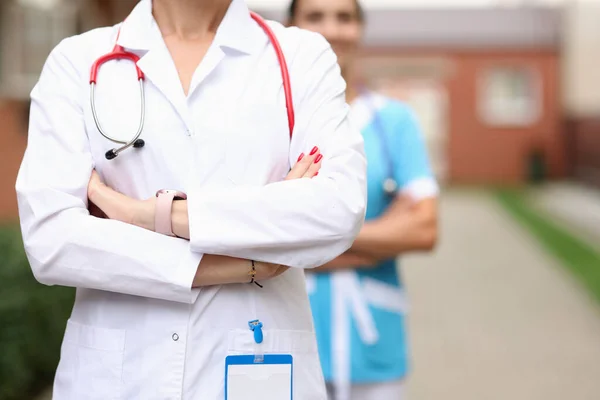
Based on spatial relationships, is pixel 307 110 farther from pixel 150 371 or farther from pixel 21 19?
pixel 21 19

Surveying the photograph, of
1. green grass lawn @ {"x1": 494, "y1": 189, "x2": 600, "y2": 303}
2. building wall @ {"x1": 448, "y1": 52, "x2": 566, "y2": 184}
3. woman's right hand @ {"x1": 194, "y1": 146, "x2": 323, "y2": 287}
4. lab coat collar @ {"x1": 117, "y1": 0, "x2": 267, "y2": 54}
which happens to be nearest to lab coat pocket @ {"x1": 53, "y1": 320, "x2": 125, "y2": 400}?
woman's right hand @ {"x1": 194, "y1": 146, "x2": 323, "y2": 287}

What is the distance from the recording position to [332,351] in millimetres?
3109

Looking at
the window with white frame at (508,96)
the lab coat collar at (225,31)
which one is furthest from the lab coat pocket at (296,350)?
the window with white frame at (508,96)

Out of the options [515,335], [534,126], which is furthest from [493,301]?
[534,126]

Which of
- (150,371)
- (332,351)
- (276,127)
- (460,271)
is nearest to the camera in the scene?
(150,371)

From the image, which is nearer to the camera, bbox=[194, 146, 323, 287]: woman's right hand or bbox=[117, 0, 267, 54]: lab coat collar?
bbox=[194, 146, 323, 287]: woman's right hand

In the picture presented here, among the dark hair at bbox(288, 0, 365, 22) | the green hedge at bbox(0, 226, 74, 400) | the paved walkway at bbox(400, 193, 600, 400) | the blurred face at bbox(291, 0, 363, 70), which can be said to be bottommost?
the paved walkway at bbox(400, 193, 600, 400)

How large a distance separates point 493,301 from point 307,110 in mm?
8174

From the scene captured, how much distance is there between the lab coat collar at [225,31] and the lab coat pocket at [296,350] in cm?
60

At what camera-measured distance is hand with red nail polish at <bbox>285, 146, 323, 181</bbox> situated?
2.04 m

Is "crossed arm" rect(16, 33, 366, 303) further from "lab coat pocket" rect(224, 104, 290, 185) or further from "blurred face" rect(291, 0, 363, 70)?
"blurred face" rect(291, 0, 363, 70)

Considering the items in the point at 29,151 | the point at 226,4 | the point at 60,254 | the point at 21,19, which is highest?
the point at 21,19

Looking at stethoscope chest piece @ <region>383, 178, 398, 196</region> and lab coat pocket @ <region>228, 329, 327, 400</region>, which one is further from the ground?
stethoscope chest piece @ <region>383, 178, 398, 196</region>

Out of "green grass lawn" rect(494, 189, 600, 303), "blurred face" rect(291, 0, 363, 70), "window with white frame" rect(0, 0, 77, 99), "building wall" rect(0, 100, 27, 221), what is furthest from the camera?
"window with white frame" rect(0, 0, 77, 99)
